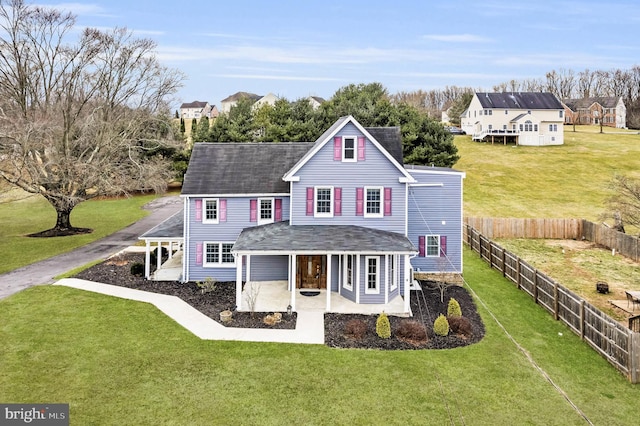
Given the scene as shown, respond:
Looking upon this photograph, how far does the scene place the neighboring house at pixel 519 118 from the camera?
75250mm

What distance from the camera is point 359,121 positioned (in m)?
51.4

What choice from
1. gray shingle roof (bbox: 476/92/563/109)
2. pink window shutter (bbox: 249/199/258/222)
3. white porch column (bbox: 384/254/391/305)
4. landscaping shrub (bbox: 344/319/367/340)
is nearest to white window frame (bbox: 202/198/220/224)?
pink window shutter (bbox: 249/199/258/222)

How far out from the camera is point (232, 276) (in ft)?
80.1

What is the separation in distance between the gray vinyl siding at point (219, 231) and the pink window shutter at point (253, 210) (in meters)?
0.13

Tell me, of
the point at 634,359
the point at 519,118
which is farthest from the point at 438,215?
the point at 519,118

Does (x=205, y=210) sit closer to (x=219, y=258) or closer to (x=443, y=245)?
(x=219, y=258)

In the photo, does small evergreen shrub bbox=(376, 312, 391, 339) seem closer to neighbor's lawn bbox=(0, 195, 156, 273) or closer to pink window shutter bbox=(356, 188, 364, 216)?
pink window shutter bbox=(356, 188, 364, 216)

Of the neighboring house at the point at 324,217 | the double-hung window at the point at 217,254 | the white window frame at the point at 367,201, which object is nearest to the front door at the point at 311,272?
the neighboring house at the point at 324,217

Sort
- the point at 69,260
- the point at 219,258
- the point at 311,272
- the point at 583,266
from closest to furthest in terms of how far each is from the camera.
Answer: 1. the point at 311,272
2. the point at 219,258
3. the point at 69,260
4. the point at 583,266

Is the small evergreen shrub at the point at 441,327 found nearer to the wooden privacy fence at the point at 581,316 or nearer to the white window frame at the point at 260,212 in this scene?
the wooden privacy fence at the point at 581,316

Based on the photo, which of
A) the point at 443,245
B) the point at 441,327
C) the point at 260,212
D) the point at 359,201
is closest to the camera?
the point at 441,327

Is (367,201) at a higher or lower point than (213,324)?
higher

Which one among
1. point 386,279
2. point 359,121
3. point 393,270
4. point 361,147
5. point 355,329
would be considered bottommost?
point 355,329

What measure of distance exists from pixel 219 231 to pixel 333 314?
8.76m
